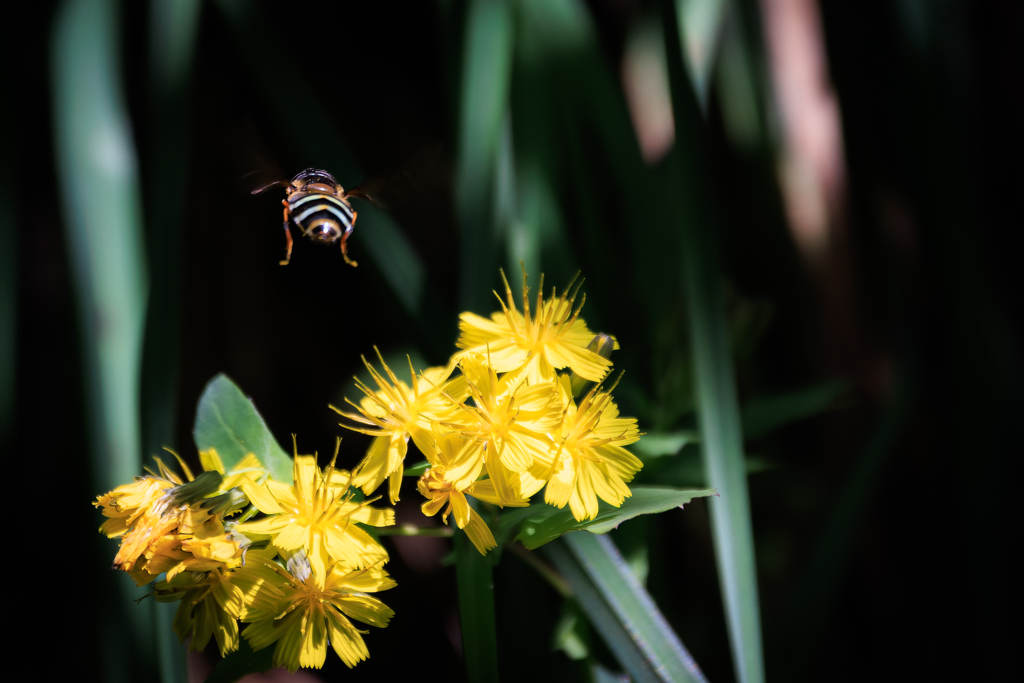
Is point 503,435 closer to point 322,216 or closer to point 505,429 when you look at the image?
point 505,429

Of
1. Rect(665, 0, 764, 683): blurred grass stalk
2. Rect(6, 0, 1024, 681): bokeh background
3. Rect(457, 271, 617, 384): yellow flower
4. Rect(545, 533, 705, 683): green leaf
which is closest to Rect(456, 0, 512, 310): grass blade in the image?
Rect(6, 0, 1024, 681): bokeh background

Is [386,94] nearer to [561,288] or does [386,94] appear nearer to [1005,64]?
[561,288]

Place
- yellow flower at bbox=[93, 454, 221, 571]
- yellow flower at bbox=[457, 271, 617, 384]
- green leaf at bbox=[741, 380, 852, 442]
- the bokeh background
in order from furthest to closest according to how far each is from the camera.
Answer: green leaf at bbox=[741, 380, 852, 442]
the bokeh background
yellow flower at bbox=[457, 271, 617, 384]
yellow flower at bbox=[93, 454, 221, 571]

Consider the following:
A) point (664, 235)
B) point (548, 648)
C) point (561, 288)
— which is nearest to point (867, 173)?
point (664, 235)

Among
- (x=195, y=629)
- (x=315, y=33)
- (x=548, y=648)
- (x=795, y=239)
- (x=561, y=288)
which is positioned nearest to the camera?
(x=195, y=629)

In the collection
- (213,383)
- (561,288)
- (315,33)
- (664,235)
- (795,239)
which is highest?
(315,33)

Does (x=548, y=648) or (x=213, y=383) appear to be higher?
(x=213, y=383)

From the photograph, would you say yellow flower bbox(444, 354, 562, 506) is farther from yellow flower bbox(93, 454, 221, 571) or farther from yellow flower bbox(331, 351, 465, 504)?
yellow flower bbox(93, 454, 221, 571)
